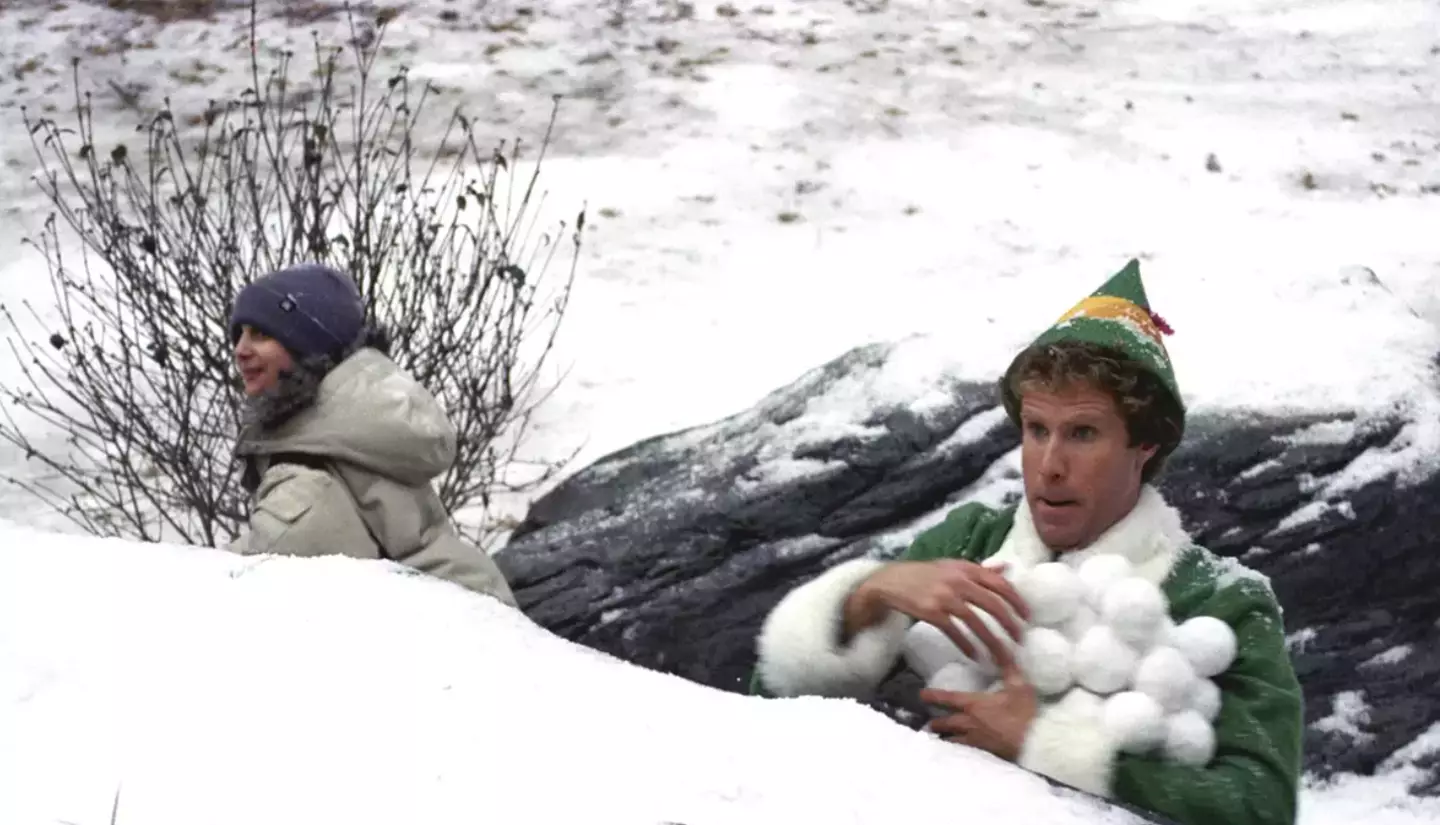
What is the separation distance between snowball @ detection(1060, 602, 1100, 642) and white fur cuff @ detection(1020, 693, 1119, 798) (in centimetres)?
A: 9

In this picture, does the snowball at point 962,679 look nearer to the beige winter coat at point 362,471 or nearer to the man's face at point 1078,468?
the man's face at point 1078,468

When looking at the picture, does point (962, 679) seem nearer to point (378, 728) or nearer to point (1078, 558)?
point (1078, 558)

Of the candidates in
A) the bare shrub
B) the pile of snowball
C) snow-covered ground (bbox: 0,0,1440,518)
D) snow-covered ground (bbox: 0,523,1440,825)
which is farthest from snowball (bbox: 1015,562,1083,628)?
the bare shrub

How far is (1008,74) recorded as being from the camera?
862 cm

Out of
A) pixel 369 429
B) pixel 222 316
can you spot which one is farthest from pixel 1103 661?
pixel 222 316

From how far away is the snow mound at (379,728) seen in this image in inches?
41.3

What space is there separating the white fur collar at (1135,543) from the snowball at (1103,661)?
0.15 meters

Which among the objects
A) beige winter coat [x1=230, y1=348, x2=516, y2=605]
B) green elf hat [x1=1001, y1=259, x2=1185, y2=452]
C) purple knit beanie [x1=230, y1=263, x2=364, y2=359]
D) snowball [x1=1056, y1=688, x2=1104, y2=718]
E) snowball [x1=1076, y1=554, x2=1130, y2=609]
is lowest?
beige winter coat [x1=230, y1=348, x2=516, y2=605]

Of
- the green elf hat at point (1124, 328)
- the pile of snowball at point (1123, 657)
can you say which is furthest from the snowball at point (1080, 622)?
the green elf hat at point (1124, 328)

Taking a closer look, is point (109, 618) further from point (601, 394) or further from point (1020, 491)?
point (601, 394)

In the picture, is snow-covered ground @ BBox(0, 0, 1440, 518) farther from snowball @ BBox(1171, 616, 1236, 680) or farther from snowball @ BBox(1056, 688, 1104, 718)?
snowball @ BBox(1056, 688, 1104, 718)

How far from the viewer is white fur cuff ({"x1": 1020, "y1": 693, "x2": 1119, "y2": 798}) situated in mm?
1428

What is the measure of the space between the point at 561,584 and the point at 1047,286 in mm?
2868

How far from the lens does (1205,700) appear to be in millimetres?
1496
